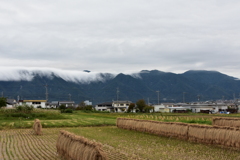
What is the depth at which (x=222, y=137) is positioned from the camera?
771 inches

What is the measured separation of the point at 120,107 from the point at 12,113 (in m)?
79.5

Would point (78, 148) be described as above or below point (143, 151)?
above

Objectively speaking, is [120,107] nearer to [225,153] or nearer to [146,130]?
[146,130]

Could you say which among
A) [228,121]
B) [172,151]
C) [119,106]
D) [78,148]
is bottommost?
[172,151]

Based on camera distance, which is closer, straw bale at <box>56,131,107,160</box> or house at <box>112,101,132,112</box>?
straw bale at <box>56,131,107,160</box>

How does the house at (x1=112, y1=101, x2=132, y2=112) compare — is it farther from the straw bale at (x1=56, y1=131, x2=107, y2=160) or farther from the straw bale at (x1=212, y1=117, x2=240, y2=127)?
the straw bale at (x1=56, y1=131, x2=107, y2=160)

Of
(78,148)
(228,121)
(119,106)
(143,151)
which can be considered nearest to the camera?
(78,148)

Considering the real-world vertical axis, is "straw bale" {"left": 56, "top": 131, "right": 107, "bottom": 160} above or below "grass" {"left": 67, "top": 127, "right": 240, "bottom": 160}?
above

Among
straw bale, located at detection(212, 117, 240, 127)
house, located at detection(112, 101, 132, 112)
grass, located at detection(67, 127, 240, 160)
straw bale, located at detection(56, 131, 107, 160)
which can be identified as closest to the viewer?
straw bale, located at detection(56, 131, 107, 160)

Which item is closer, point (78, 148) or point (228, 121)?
point (78, 148)

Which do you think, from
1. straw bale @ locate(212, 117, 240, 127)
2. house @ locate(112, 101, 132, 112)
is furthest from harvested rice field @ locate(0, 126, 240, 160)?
house @ locate(112, 101, 132, 112)

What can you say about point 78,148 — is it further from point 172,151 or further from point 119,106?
point 119,106

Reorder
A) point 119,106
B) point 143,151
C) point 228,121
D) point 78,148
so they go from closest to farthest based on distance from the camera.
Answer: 1. point 78,148
2. point 143,151
3. point 228,121
4. point 119,106

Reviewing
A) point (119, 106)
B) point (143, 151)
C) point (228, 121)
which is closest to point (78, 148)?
point (143, 151)
